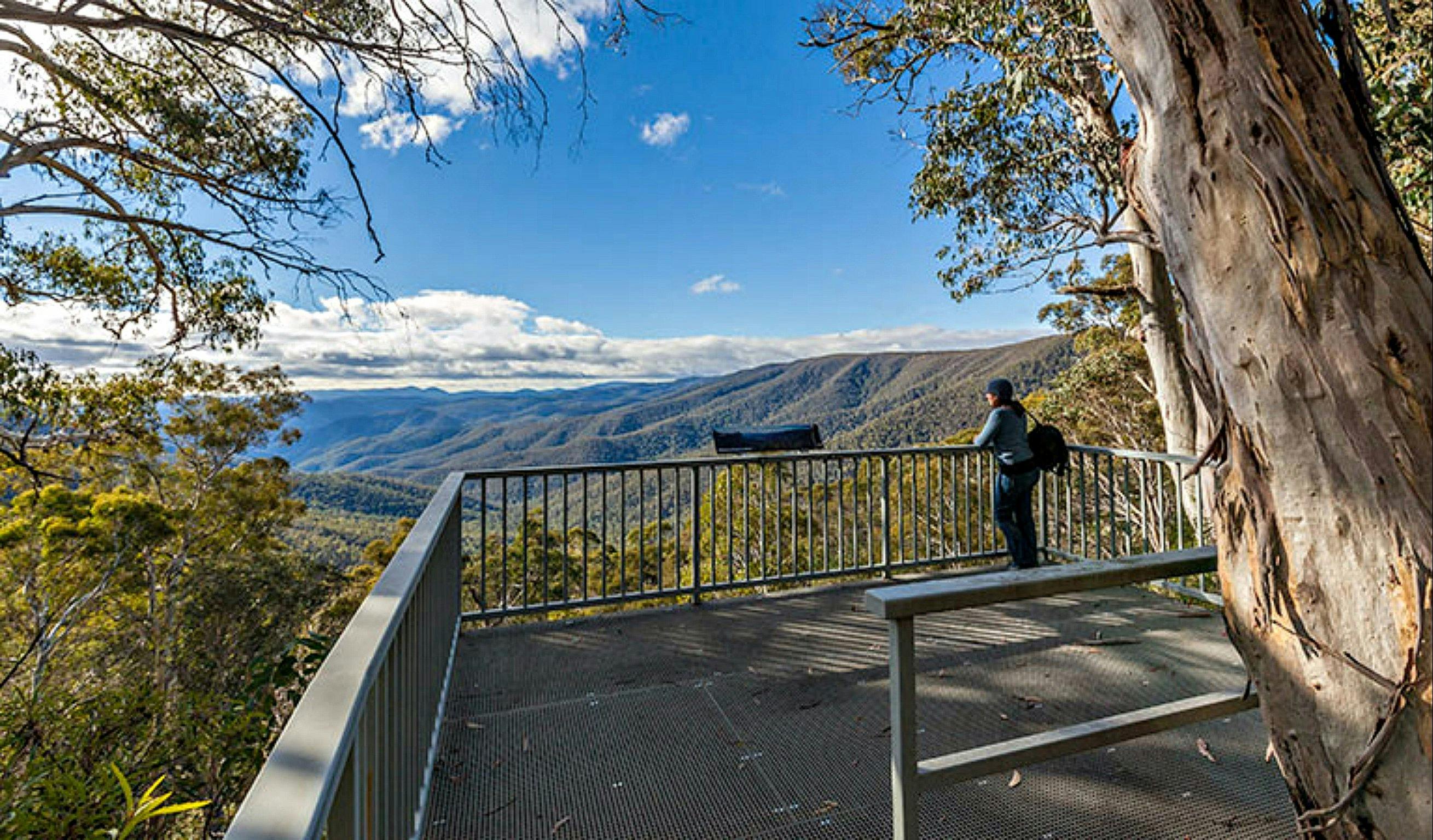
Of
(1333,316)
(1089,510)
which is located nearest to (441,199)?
(1333,316)

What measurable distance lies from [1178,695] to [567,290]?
3496 centimetres

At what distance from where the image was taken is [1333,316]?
46.6 inches

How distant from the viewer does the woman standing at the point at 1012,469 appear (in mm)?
4578

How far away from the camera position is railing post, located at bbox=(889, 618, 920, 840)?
52.9 inches

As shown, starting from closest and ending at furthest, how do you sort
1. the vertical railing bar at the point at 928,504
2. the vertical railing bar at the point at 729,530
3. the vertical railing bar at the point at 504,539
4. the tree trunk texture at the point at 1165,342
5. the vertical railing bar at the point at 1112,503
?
the vertical railing bar at the point at 504,539 → the vertical railing bar at the point at 729,530 → the vertical railing bar at the point at 1112,503 → the vertical railing bar at the point at 928,504 → the tree trunk texture at the point at 1165,342

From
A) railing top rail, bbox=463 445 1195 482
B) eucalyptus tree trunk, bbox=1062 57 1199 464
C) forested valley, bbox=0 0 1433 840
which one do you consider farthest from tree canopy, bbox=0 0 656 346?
eucalyptus tree trunk, bbox=1062 57 1199 464

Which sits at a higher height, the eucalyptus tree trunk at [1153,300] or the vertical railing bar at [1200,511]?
the eucalyptus tree trunk at [1153,300]

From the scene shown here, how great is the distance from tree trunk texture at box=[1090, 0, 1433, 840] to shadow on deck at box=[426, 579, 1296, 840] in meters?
1.03

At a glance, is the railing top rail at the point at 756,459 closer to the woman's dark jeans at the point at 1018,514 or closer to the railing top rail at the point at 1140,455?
the railing top rail at the point at 1140,455

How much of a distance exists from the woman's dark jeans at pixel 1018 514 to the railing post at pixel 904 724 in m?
3.76

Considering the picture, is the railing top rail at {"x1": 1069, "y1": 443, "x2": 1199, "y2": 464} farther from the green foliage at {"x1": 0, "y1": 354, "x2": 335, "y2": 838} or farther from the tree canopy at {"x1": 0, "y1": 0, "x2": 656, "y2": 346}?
the green foliage at {"x1": 0, "y1": 354, "x2": 335, "y2": 838}

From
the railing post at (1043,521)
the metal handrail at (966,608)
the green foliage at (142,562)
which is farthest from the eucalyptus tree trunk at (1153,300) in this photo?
the green foliage at (142,562)

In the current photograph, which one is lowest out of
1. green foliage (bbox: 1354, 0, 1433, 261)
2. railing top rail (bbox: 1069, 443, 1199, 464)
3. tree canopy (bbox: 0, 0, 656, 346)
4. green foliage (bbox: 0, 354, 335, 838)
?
green foliage (bbox: 0, 354, 335, 838)

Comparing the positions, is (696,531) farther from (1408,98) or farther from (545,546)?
(1408,98)
